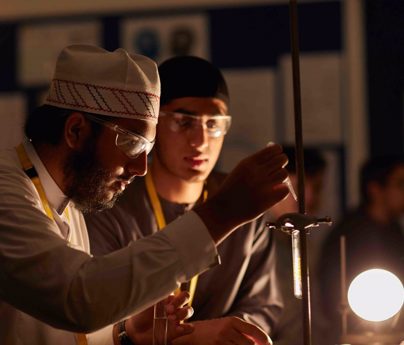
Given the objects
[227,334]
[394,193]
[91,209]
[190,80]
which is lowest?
[394,193]

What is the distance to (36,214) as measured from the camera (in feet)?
5.12

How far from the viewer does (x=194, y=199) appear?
2.50 metres

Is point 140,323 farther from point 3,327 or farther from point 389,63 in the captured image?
point 389,63

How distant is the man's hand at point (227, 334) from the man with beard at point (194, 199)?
0.43 m

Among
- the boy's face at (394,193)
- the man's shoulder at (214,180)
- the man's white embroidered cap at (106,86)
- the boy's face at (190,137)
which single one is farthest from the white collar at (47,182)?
the boy's face at (394,193)

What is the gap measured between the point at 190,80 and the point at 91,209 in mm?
736

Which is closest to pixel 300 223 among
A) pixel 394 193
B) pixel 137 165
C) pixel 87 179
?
pixel 137 165

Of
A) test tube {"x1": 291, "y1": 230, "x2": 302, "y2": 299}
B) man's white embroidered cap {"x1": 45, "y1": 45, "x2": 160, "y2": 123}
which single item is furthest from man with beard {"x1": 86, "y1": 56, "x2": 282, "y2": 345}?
test tube {"x1": 291, "y1": 230, "x2": 302, "y2": 299}

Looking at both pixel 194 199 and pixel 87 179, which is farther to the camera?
pixel 194 199

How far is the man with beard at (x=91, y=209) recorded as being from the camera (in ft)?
4.72

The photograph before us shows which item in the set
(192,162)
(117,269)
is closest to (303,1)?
(192,162)

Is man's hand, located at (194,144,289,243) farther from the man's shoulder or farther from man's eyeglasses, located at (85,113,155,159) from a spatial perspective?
the man's shoulder

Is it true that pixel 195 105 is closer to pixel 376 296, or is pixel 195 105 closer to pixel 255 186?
pixel 376 296

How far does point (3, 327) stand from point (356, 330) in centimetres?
88
